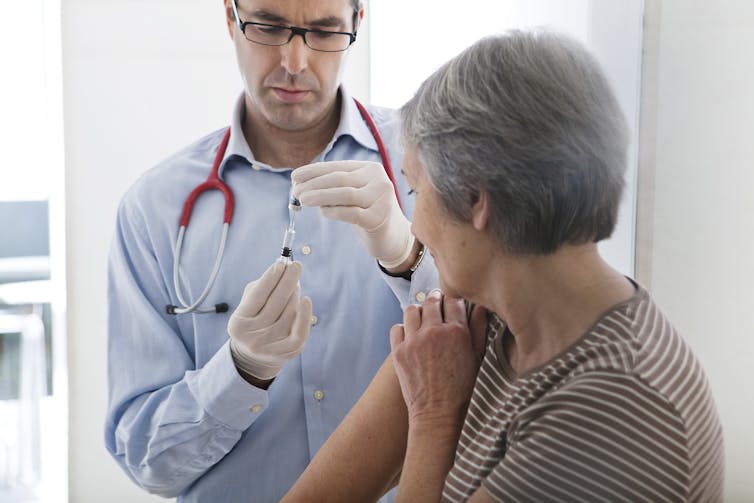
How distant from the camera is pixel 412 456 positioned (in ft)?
3.67

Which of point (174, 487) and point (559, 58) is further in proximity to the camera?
point (174, 487)

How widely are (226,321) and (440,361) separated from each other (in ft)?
1.88

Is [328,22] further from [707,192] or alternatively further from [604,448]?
[604,448]

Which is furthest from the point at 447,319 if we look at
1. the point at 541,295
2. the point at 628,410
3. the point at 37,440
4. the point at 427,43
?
the point at 37,440

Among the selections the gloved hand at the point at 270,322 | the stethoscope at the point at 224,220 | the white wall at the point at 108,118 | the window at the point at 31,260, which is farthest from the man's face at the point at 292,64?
Answer: the window at the point at 31,260

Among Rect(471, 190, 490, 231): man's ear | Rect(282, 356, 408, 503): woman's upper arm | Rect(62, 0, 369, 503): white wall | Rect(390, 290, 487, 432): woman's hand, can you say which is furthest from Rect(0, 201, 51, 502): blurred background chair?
Rect(471, 190, 490, 231): man's ear

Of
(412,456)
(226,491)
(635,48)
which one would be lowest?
(226,491)

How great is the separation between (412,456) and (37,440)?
8.80 ft

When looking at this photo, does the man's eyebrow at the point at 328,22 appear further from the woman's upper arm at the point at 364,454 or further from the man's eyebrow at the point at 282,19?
the woman's upper arm at the point at 364,454

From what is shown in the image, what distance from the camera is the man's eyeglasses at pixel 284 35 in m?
1.53

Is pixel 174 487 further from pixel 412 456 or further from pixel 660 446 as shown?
pixel 660 446

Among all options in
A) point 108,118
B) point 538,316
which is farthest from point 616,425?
point 108,118

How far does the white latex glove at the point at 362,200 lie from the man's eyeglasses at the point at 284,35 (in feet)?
0.81

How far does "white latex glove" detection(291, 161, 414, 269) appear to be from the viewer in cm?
141
